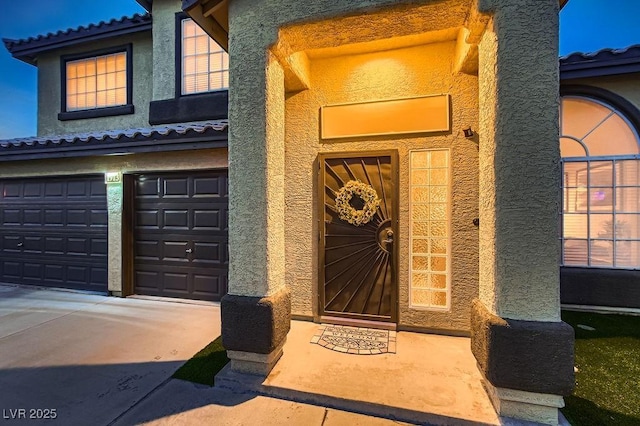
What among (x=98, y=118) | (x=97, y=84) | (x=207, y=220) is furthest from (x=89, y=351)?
(x=97, y=84)

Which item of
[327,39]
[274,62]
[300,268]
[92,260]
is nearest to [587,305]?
[300,268]

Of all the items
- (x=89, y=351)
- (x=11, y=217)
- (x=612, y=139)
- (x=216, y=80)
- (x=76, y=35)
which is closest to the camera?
(x=89, y=351)

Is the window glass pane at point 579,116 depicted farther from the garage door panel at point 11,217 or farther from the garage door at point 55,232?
the garage door panel at point 11,217

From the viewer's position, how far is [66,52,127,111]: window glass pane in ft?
26.4

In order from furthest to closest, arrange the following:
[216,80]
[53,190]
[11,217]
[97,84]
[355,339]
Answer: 1. [97,84]
2. [11,217]
3. [216,80]
4. [53,190]
5. [355,339]

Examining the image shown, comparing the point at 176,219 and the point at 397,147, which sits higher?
the point at 397,147

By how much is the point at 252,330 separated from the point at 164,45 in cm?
788

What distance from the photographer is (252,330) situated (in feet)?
10.4

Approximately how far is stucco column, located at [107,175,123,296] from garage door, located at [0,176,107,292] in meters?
0.28

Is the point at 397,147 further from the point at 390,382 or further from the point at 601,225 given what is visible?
the point at 601,225

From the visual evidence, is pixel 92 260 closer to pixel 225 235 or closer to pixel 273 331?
pixel 225 235

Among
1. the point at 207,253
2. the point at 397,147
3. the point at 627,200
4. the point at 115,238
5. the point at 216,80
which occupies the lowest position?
the point at 207,253

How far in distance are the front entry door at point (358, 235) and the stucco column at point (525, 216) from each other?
179 centimetres

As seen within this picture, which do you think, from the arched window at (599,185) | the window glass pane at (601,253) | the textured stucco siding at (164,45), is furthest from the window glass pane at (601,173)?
the textured stucco siding at (164,45)
